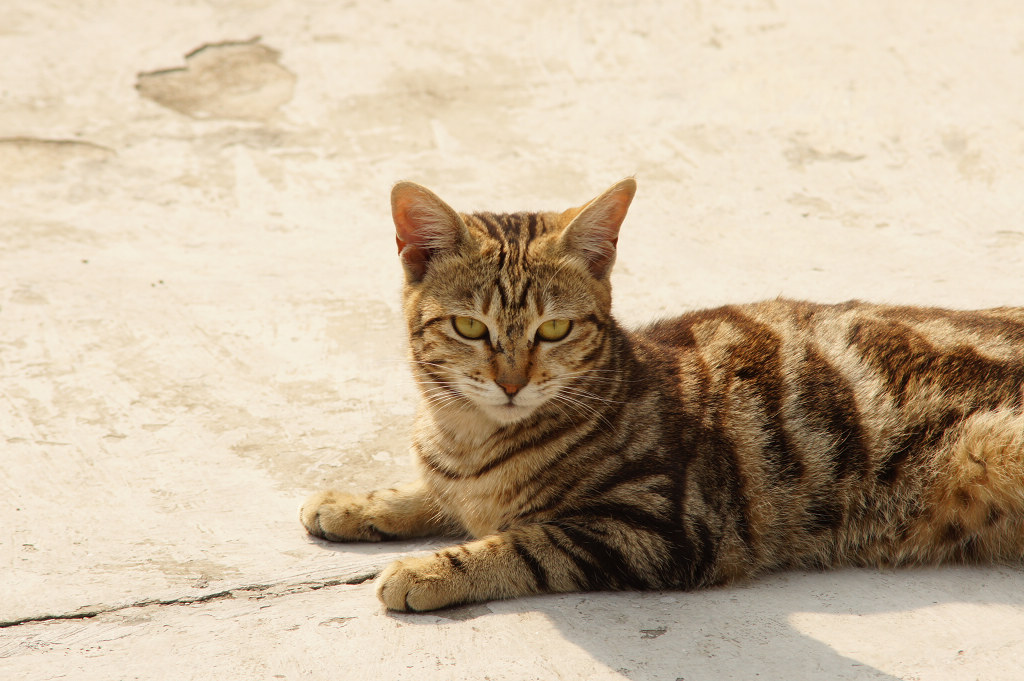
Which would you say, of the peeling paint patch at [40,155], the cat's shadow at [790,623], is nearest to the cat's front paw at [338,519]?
the cat's shadow at [790,623]

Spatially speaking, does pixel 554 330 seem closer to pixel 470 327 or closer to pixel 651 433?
pixel 470 327

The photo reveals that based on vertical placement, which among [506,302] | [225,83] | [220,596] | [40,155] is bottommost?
[220,596]

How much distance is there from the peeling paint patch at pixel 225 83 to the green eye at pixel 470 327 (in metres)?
3.95

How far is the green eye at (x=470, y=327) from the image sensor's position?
10.3 feet

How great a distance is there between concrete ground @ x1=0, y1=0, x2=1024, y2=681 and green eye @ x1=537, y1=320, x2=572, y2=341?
→ 2.63 ft

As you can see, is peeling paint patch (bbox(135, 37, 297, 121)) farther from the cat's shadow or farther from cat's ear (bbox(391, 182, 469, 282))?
the cat's shadow

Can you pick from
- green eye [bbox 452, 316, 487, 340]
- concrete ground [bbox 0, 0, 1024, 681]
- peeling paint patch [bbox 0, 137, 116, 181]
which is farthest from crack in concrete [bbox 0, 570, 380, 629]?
peeling paint patch [bbox 0, 137, 116, 181]

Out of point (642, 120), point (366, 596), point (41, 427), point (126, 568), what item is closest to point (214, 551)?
point (126, 568)

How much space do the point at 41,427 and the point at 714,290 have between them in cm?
304

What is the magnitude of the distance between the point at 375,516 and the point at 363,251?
7.12ft

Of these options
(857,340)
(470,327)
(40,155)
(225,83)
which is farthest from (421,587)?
(225,83)

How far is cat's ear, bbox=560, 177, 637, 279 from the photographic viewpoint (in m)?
3.17

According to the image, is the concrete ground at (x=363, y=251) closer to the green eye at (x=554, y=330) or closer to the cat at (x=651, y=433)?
the cat at (x=651, y=433)

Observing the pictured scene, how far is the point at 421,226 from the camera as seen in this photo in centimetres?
323
